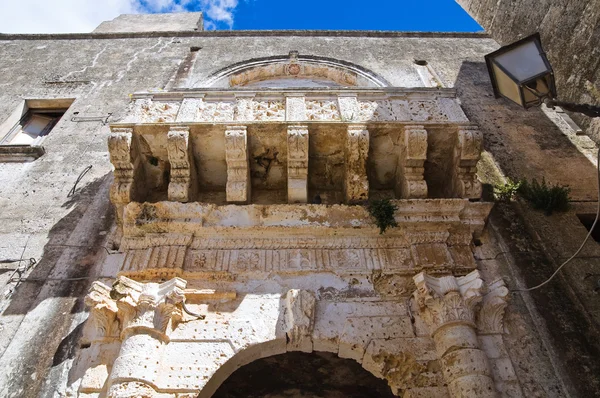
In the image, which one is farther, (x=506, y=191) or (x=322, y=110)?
(x=506, y=191)

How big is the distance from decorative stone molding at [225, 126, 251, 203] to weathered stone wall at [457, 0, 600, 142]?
3.73 metres

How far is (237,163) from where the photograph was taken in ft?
16.6

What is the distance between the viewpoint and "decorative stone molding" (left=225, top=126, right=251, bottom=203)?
4.97 m

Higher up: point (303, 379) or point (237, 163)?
point (237, 163)

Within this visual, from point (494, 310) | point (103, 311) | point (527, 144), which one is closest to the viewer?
point (103, 311)

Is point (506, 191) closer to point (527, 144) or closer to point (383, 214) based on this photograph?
point (527, 144)

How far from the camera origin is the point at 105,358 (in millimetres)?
3990

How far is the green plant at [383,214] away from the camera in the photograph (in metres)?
4.74

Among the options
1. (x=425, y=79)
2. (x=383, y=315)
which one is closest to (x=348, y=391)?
(x=383, y=315)

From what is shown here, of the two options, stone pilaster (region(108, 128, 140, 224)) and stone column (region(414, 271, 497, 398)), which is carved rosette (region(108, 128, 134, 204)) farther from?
stone column (region(414, 271, 497, 398))

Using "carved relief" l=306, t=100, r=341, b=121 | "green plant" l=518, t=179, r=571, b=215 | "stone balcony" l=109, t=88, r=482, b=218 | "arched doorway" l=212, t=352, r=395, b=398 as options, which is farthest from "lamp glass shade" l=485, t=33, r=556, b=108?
"arched doorway" l=212, t=352, r=395, b=398

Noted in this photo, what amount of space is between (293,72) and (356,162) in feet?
13.9

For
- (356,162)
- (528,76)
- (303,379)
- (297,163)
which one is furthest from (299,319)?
(528,76)

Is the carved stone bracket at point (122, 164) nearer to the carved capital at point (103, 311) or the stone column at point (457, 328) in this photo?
the carved capital at point (103, 311)
